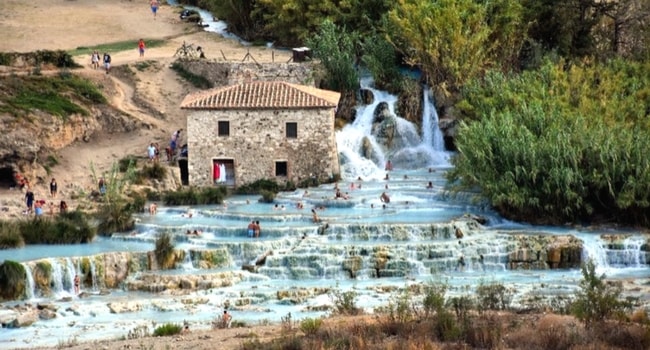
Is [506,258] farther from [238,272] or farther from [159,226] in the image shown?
[159,226]

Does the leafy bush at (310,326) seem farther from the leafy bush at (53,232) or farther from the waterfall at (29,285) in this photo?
the leafy bush at (53,232)

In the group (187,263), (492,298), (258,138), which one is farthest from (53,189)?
(492,298)

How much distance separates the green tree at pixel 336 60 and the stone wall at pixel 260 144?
5.91 meters

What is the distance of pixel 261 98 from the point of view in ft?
195

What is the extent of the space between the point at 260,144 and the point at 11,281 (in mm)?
16427

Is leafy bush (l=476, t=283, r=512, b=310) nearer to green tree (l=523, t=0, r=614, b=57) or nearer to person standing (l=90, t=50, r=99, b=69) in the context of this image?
green tree (l=523, t=0, r=614, b=57)

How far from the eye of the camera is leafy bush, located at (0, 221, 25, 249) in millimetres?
49406

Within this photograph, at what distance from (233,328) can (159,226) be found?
490 inches

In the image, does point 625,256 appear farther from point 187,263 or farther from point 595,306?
point 187,263

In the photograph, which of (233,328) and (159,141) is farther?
(159,141)

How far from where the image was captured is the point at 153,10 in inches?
3403

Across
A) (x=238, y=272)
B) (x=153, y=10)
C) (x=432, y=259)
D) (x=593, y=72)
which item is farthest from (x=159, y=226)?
(x=153, y=10)

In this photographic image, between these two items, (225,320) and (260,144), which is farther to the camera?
(260,144)

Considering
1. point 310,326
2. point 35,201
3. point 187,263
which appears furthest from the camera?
point 35,201
